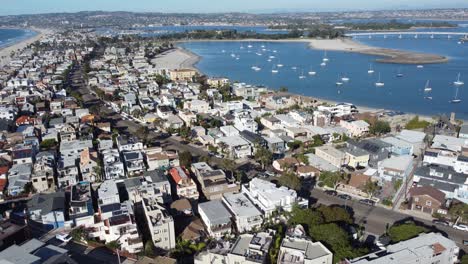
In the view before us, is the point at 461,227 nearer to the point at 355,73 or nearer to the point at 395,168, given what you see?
the point at 395,168

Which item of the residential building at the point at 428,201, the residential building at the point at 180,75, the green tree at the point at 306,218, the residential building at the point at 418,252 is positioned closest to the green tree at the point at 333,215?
the green tree at the point at 306,218

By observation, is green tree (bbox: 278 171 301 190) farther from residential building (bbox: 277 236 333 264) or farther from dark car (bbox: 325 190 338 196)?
residential building (bbox: 277 236 333 264)

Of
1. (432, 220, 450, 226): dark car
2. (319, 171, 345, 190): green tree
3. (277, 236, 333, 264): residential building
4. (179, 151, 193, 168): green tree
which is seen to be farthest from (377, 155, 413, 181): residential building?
(179, 151, 193, 168): green tree

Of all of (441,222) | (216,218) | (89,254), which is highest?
(216,218)

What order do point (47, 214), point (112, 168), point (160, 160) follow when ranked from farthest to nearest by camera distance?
1. point (160, 160)
2. point (112, 168)
3. point (47, 214)

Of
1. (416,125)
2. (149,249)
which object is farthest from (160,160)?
(416,125)

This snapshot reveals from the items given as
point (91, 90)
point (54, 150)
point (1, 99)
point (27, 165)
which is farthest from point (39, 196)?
point (91, 90)
